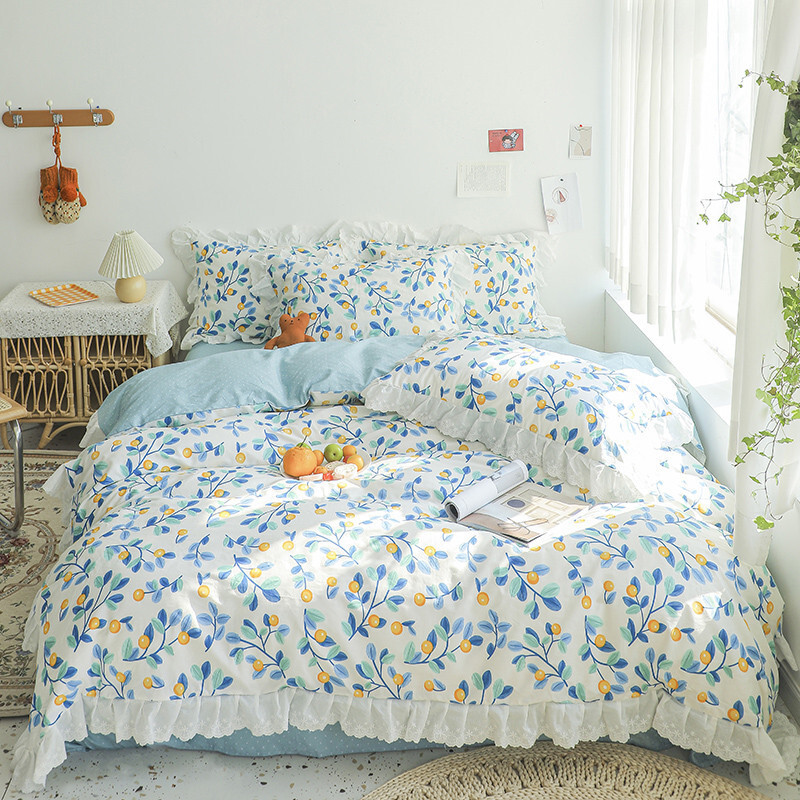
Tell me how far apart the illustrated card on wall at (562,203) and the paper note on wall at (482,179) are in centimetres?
17

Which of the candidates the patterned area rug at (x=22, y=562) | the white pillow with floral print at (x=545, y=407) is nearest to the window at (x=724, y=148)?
the white pillow with floral print at (x=545, y=407)

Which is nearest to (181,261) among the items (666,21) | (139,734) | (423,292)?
(423,292)

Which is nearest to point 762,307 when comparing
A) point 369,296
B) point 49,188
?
point 369,296

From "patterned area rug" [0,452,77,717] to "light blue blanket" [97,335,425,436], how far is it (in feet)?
1.54

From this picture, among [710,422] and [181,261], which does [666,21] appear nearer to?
[710,422]

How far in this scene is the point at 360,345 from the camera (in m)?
2.85

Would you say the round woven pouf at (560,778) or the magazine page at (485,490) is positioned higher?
the magazine page at (485,490)

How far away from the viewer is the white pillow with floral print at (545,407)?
221cm

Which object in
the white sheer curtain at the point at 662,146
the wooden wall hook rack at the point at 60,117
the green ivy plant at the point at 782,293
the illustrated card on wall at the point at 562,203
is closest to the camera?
the green ivy plant at the point at 782,293

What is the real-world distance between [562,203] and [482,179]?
0.34m

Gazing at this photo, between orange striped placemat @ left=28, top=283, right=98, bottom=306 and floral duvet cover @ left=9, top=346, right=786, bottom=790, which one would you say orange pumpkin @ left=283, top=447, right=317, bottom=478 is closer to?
floral duvet cover @ left=9, top=346, right=786, bottom=790

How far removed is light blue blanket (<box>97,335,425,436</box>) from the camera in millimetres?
2658

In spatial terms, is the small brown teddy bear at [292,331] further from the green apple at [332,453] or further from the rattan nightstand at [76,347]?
the green apple at [332,453]

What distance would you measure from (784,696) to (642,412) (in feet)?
2.47
